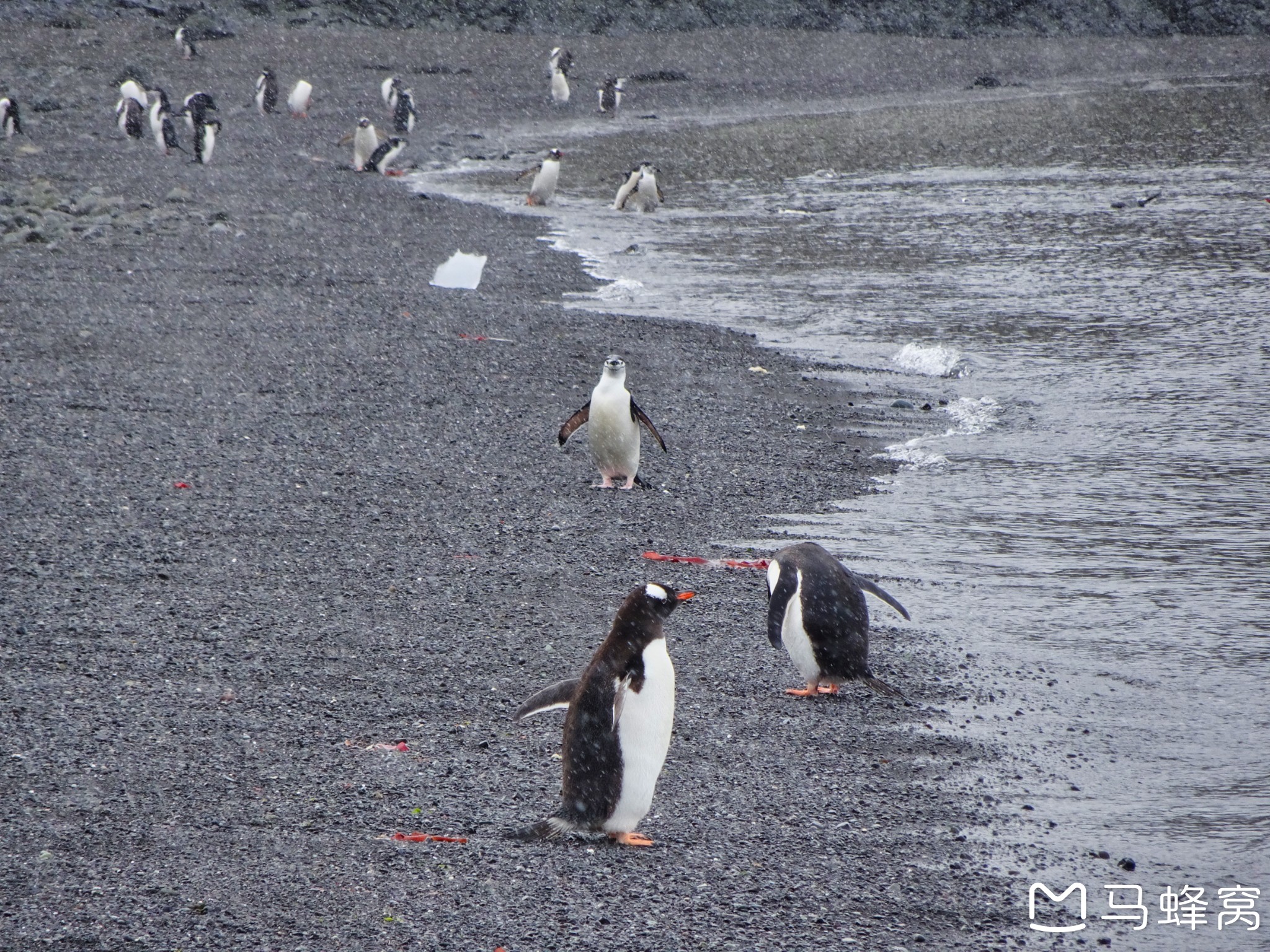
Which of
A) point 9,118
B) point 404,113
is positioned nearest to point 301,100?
point 404,113

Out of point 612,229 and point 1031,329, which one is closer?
point 1031,329

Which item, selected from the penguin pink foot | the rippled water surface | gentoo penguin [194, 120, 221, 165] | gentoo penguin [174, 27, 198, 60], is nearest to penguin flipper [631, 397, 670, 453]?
the rippled water surface

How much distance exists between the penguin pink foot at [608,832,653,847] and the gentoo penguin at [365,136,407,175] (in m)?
18.0

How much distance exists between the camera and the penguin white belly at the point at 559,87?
3053 centimetres

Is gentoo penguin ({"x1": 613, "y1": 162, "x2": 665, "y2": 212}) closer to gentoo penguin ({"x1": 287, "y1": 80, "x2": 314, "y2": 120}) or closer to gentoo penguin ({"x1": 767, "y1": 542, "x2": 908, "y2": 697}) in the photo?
gentoo penguin ({"x1": 287, "y1": 80, "x2": 314, "y2": 120})

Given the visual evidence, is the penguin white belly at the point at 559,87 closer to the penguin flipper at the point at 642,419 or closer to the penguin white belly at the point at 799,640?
the penguin flipper at the point at 642,419

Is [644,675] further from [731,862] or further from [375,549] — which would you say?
[375,549]

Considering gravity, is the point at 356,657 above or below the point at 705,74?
below

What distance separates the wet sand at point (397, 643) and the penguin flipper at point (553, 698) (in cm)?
30

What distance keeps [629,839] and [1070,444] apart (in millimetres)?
5615

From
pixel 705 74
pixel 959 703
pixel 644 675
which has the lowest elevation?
pixel 959 703

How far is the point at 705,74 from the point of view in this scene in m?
35.2

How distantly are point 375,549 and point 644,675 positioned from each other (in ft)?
8.27

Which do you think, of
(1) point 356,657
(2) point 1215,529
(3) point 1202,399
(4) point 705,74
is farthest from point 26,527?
(4) point 705,74
